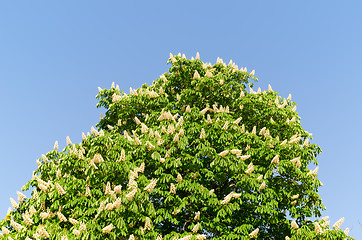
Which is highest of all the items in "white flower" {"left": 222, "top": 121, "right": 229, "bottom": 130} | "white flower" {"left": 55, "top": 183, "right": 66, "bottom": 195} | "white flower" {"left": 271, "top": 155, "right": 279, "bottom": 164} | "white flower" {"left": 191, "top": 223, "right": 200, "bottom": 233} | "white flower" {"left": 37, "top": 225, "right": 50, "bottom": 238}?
"white flower" {"left": 222, "top": 121, "right": 229, "bottom": 130}

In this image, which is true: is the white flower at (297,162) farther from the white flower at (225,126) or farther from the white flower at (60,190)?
the white flower at (60,190)

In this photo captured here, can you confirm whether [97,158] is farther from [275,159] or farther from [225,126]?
[275,159]

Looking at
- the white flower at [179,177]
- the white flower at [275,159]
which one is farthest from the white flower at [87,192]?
the white flower at [275,159]

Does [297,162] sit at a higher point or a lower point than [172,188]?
higher

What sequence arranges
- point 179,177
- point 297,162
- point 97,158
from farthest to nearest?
point 297,162 < point 179,177 < point 97,158

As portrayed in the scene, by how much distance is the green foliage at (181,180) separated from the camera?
9516mm

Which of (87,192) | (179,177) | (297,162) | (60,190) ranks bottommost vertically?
(60,190)

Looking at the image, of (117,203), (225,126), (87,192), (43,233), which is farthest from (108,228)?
(225,126)

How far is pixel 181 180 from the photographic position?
1056cm

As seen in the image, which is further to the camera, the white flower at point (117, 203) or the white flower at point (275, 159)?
the white flower at point (275, 159)

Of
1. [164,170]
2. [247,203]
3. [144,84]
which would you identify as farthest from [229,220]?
[144,84]

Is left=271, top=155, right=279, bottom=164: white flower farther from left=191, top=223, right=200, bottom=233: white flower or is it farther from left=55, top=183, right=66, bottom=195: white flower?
left=55, top=183, right=66, bottom=195: white flower

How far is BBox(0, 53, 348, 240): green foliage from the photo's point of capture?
9516mm

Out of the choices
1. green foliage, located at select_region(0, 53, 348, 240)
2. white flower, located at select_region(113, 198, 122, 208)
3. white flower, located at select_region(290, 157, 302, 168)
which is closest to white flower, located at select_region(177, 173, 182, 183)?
green foliage, located at select_region(0, 53, 348, 240)
